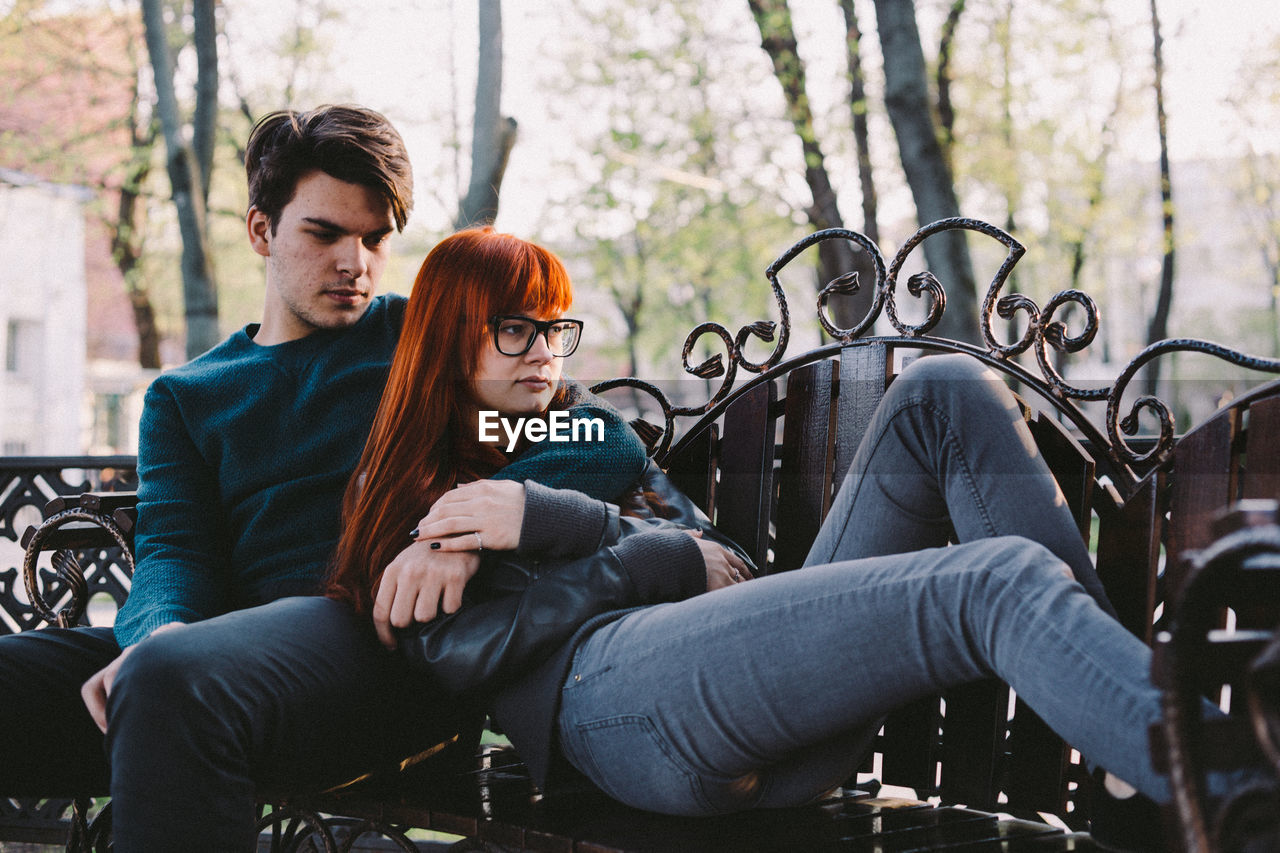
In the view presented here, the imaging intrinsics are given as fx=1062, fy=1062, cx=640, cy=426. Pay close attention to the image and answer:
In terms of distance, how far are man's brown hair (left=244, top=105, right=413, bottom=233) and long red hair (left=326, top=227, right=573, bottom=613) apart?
0.47 m

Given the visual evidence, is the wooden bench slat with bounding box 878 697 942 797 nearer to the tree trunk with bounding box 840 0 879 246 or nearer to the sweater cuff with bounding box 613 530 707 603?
the sweater cuff with bounding box 613 530 707 603

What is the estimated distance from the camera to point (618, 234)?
65.5ft

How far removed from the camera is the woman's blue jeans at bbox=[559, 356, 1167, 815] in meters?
1.52

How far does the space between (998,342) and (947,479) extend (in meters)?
0.70

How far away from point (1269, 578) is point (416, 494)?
1.58 meters

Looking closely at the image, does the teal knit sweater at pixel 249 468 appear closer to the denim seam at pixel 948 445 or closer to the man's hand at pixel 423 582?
the man's hand at pixel 423 582

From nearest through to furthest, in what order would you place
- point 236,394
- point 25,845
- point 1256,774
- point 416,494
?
point 1256,774 < point 416,494 < point 236,394 < point 25,845

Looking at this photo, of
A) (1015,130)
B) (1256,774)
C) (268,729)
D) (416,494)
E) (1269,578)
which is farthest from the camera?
(1015,130)

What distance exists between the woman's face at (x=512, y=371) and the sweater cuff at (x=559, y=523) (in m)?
0.30

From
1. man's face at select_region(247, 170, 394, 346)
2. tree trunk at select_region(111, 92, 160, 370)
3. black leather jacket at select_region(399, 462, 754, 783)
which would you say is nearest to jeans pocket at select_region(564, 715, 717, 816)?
black leather jacket at select_region(399, 462, 754, 783)

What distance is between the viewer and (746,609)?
183 cm

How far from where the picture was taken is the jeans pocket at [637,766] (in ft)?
6.17

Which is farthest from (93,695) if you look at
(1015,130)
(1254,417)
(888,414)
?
(1015,130)

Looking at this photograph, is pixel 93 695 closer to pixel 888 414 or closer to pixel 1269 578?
pixel 888 414
